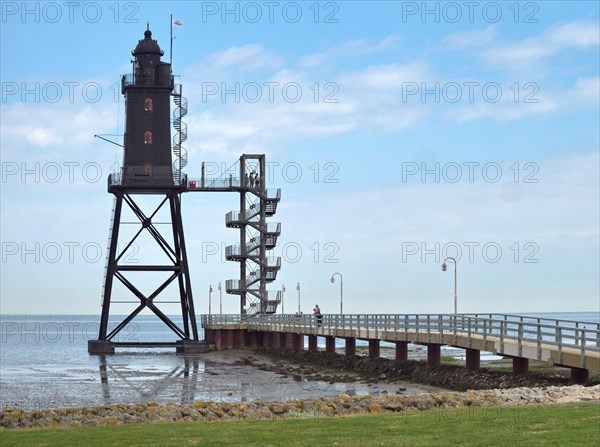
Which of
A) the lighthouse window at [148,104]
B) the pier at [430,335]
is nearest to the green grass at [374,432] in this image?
the pier at [430,335]

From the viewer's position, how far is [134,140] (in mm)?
69562

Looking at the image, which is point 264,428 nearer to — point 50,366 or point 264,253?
point 50,366

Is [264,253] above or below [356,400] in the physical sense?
above

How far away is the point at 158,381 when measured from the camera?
47.4 metres

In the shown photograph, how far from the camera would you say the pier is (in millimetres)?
30500

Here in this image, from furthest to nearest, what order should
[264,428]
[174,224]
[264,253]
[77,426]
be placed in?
[264,253]
[174,224]
[77,426]
[264,428]

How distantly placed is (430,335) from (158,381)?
12831mm

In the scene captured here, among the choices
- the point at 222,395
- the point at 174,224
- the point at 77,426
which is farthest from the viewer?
the point at 174,224

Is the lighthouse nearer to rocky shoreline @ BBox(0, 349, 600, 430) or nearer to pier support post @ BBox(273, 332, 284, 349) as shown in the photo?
pier support post @ BBox(273, 332, 284, 349)

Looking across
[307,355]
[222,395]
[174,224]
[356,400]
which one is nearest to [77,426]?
[356,400]

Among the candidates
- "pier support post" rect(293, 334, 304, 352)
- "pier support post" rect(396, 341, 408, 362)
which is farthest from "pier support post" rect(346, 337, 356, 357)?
"pier support post" rect(293, 334, 304, 352)

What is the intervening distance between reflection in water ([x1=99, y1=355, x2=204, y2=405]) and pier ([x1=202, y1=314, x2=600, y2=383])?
6.95 metres

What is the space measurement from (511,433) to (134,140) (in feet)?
176

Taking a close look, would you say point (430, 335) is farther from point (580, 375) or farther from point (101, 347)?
point (101, 347)
